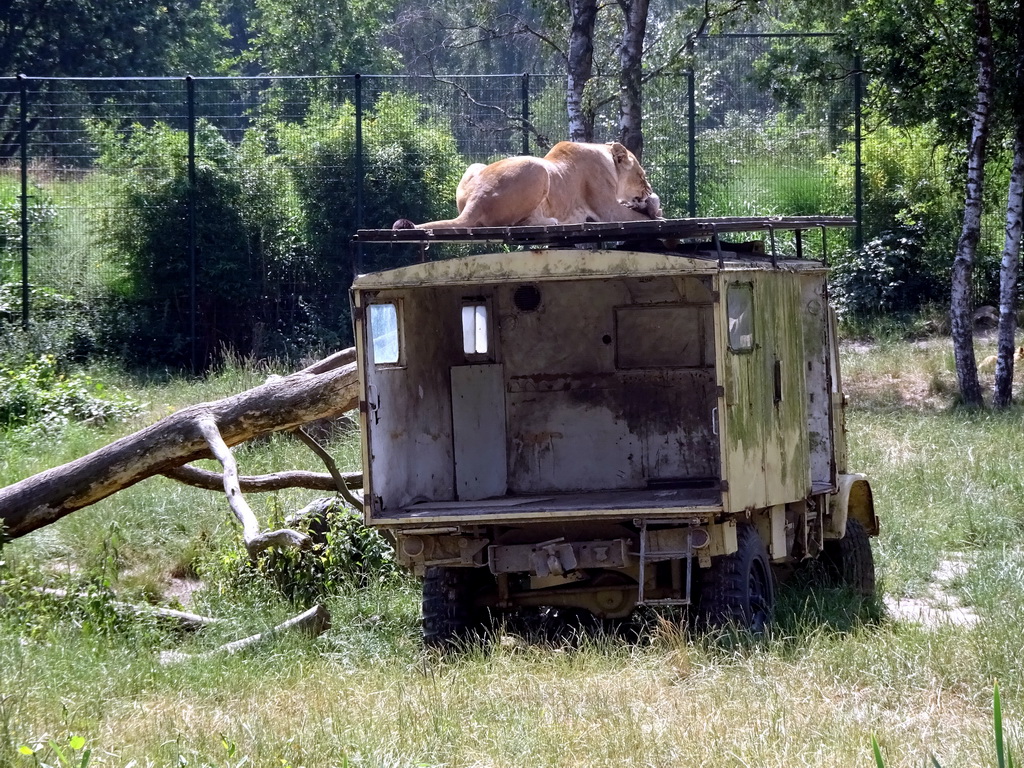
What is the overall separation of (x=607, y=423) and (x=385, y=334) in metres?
1.78

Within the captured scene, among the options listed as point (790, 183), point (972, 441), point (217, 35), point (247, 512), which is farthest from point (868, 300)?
point (217, 35)

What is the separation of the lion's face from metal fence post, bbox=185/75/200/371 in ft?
33.2

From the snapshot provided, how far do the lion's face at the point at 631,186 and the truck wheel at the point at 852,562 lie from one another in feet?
8.14

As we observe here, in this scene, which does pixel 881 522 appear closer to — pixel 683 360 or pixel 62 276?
pixel 683 360

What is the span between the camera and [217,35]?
39469mm

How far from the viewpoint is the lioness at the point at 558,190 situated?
8.29 m

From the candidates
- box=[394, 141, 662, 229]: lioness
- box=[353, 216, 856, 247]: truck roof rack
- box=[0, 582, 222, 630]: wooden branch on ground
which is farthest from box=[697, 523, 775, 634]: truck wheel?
box=[0, 582, 222, 630]: wooden branch on ground

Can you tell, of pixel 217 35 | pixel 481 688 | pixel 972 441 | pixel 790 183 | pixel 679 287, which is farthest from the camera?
pixel 217 35

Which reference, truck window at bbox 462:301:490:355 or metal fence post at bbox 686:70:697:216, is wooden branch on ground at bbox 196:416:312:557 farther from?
metal fence post at bbox 686:70:697:216

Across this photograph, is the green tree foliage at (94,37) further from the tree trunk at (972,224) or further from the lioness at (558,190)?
the lioness at (558,190)

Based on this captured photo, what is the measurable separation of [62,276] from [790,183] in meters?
10.6

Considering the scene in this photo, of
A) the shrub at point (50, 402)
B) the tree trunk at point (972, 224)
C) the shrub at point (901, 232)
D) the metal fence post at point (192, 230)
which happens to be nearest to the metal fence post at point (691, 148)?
the shrub at point (901, 232)

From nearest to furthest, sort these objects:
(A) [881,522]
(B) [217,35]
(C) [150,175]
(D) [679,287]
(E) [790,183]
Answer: (D) [679,287]
(A) [881,522]
(C) [150,175]
(E) [790,183]
(B) [217,35]

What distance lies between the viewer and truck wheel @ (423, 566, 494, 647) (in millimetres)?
7664
